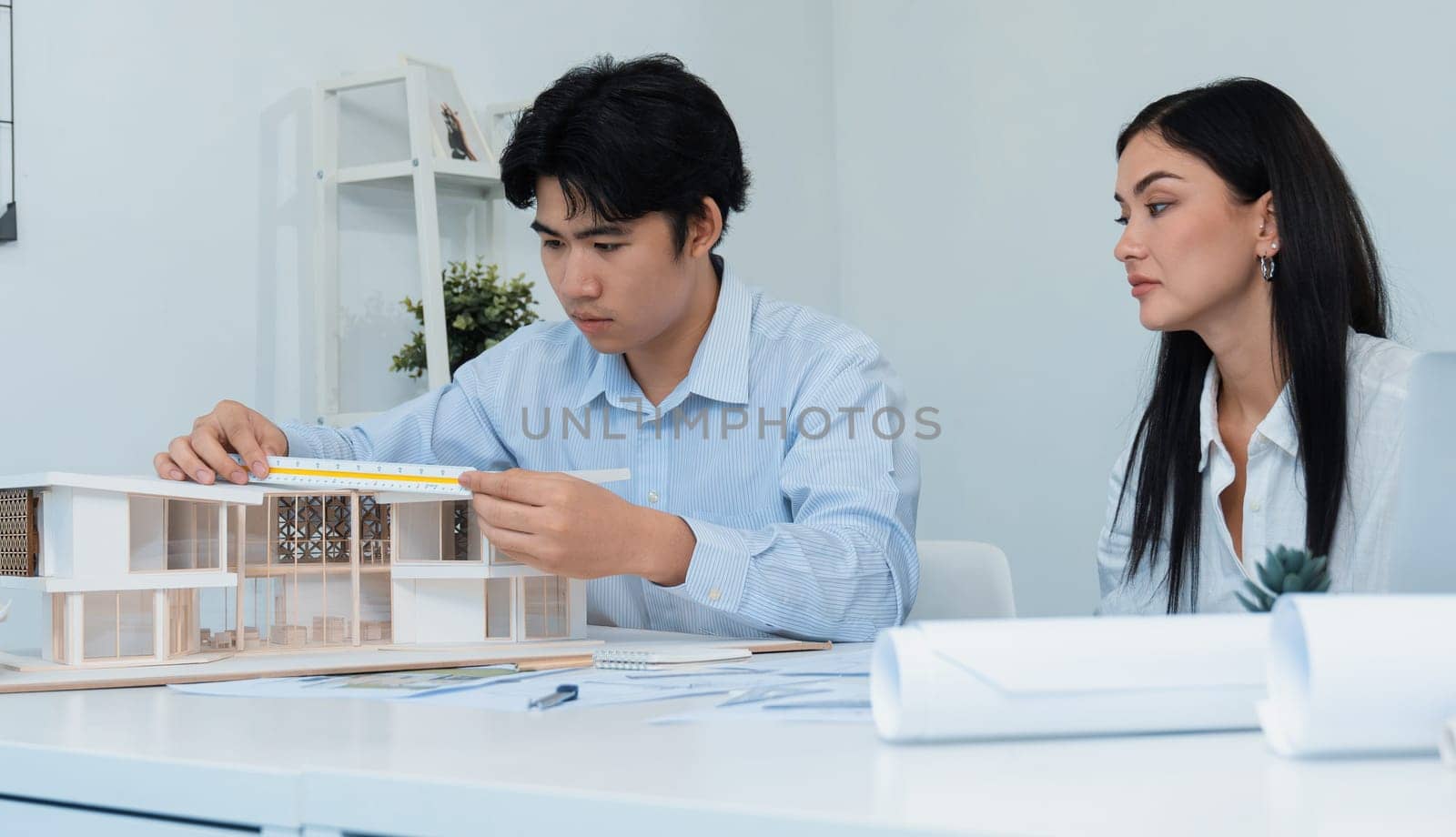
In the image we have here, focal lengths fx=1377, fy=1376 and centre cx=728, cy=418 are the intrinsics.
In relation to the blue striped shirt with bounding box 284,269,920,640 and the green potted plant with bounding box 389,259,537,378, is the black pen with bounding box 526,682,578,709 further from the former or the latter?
the green potted plant with bounding box 389,259,537,378

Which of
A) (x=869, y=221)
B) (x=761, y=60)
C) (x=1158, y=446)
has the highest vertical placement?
(x=761, y=60)

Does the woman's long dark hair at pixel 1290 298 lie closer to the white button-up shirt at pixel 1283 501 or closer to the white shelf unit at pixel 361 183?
the white button-up shirt at pixel 1283 501

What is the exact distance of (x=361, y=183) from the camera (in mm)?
2219

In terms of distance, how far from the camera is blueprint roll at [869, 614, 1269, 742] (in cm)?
61

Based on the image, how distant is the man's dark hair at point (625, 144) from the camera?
4.94 ft

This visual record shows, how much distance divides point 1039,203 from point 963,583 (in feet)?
4.91

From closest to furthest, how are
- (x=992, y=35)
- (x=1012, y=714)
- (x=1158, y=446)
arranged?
(x=1012, y=714) < (x=1158, y=446) < (x=992, y=35)

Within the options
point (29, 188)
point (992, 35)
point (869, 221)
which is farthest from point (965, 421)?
point (29, 188)

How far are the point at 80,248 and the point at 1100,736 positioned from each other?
69.1 inches

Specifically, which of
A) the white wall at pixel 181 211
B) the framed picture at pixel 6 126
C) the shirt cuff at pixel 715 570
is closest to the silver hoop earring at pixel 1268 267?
the shirt cuff at pixel 715 570

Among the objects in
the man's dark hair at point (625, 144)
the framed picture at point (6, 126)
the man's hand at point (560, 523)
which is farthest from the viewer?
the framed picture at point (6, 126)

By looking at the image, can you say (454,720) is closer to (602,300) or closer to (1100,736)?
(1100,736)

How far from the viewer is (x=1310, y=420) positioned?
146cm

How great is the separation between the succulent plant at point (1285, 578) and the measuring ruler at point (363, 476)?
26.2 inches
